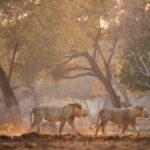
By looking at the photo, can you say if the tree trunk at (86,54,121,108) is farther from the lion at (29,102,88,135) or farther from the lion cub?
the lion at (29,102,88,135)

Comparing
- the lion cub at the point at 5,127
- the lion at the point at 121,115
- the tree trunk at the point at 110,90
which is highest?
the tree trunk at the point at 110,90

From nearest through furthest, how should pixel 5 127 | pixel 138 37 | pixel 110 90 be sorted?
pixel 5 127, pixel 138 37, pixel 110 90

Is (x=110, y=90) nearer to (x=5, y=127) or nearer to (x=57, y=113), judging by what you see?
(x=5, y=127)

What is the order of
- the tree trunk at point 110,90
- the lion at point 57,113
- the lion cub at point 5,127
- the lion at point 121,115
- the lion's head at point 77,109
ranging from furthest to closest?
the tree trunk at point 110,90
the lion cub at point 5,127
the lion at point 121,115
the lion's head at point 77,109
the lion at point 57,113

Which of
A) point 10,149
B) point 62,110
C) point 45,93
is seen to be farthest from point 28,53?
point 45,93

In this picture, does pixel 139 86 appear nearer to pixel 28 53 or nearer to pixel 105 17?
pixel 105 17

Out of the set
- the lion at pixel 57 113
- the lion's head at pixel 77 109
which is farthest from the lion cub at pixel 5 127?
the lion's head at pixel 77 109

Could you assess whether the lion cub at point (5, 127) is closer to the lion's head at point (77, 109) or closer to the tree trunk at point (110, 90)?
the lion's head at point (77, 109)

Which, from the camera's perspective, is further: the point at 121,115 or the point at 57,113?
the point at 121,115

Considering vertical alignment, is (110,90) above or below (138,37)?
below

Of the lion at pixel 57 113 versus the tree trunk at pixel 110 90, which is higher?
the tree trunk at pixel 110 90

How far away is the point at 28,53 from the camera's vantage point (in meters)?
25.1

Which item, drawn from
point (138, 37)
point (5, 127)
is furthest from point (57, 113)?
point (138, 37)

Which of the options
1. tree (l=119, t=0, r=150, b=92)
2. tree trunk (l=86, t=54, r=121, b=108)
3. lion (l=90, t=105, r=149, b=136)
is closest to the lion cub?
lion (l=90, t=105, r=149, b=136)
